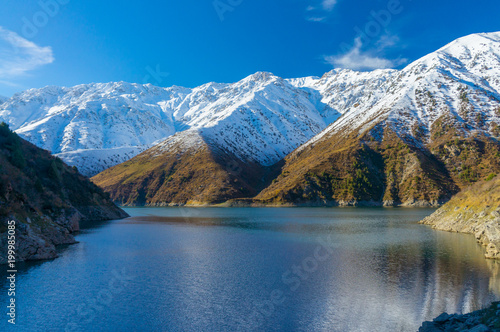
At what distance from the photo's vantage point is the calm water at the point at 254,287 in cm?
2645

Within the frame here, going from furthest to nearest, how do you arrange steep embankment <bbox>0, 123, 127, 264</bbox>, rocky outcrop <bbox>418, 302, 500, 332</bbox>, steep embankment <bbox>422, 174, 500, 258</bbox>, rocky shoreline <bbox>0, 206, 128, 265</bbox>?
steep embankment <bbox>422, 174, 500, 258</bbox> → steep embankment <bbox>0, 123, 127, 264</bbox> → rocky shoreline <bbox>0, 206, 128, 265</bbox> → rocky outcrop <bbox>418, 302, 500, 332</bbox>

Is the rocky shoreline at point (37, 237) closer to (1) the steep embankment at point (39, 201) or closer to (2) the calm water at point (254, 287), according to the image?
(1) the steep embankment at point (39, 201)

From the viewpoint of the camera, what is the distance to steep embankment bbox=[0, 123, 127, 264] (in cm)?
4706

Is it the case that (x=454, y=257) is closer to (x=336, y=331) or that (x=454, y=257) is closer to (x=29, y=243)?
(x=336, y=331)

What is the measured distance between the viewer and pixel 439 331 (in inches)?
854

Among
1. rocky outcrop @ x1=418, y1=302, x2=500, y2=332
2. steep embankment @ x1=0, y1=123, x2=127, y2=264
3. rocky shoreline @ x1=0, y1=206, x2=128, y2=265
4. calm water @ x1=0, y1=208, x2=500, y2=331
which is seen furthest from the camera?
steep embankment @ x1=0, y1=123, x2=127, y2=264

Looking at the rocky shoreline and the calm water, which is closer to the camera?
the calm water

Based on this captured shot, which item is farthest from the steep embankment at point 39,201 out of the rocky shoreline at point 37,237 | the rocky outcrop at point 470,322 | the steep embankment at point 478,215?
the steep embankment at point 478,215

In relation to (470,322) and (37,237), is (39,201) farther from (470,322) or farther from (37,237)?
(470,322)

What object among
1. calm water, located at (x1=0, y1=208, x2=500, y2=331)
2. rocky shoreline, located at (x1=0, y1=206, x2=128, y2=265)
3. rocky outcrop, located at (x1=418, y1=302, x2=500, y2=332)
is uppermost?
rocky shoreline, located at (x1=0, y1=206, x2=128, y2=265)

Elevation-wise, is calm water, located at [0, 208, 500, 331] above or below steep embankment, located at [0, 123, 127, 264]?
below

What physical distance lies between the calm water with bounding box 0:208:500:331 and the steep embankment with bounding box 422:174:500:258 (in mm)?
3945

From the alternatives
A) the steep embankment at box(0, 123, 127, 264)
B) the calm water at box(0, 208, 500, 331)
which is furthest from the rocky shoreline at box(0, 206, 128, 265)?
the calm water at box(0, 208, 500, 331)

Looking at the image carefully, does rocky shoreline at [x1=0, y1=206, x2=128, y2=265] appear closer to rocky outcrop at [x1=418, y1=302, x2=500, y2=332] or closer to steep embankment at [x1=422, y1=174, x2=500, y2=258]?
rocky outcrop at [x1=418, y1=302, x2=500, y2=332]
